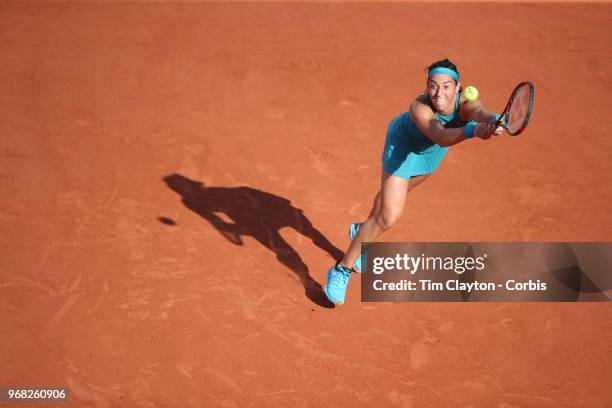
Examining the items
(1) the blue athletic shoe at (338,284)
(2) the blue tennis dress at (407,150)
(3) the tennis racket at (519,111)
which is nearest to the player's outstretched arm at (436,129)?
(3) the tennis racket at (519,111)

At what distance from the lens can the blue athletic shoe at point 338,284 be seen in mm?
5613

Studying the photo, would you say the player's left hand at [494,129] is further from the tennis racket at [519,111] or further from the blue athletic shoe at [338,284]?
the blue athletic shoe at [338,284]

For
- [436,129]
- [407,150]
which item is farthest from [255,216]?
[436,129]

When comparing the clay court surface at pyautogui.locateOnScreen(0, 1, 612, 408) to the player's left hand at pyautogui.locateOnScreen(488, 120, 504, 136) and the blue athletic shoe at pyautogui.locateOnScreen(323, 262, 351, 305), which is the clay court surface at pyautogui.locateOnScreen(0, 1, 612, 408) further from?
the player's left hand at pyautogui.locateOnScreen(488, 120, 504, 136)

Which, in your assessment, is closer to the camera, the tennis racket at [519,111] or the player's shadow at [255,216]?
the tennis racket at [519,111]

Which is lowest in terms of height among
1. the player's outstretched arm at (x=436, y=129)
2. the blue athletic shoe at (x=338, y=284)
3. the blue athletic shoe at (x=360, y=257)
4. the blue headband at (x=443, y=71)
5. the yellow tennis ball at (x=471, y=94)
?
the blue athletic shoe at (x=338, y=284)

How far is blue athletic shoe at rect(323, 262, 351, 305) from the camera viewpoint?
5.61m

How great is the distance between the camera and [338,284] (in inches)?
221

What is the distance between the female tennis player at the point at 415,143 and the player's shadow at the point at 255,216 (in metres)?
0.51

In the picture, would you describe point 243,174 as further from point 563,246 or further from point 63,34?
point 63,34

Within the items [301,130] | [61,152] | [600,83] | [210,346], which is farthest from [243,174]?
[600,83]

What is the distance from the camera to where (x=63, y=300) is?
222 inches

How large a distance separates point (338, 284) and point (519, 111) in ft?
6.50

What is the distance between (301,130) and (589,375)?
382 cm
